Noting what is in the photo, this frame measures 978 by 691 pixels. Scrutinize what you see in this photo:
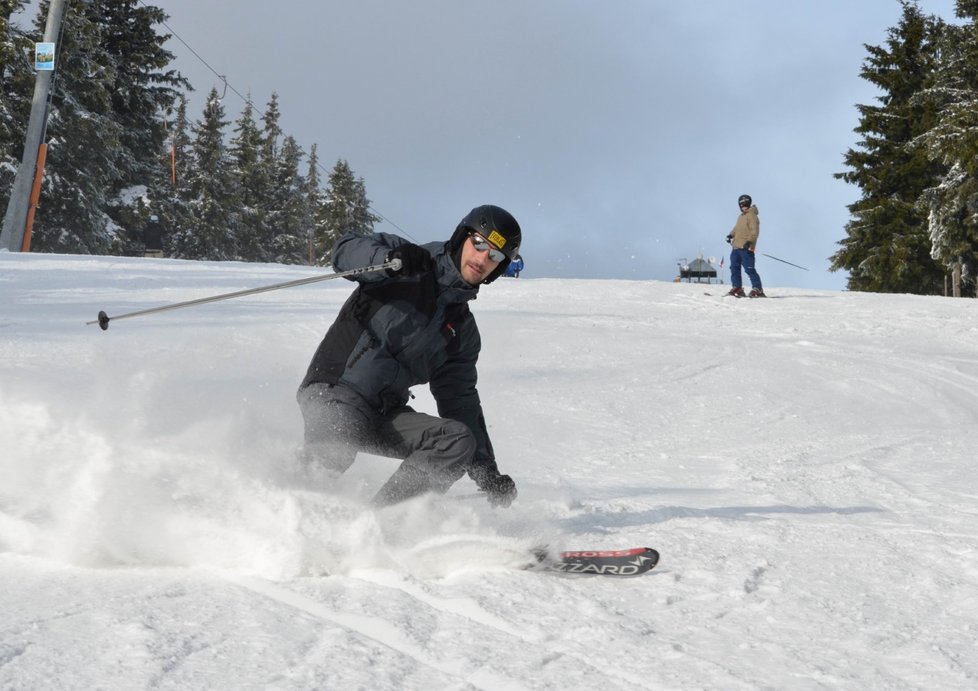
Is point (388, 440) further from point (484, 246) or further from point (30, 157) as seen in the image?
point (30, 157)

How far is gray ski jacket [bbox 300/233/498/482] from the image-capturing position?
3766 mm

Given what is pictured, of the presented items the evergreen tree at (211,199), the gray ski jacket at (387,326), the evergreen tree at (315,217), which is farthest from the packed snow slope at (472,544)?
the evergreen tree at (315,217)

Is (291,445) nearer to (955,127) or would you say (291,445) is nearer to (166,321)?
(166,321)

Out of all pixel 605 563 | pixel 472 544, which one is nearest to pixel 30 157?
pixel 472 544

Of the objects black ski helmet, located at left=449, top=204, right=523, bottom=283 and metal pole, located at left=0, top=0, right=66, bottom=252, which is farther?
metal pole, located at left=0, top=0, right=66, bottom=252

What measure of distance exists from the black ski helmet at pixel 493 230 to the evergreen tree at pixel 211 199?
4423 cm

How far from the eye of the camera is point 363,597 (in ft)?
9.75

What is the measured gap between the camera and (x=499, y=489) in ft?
13.4

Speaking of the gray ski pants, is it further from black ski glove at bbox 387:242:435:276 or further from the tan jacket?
the tan jacket

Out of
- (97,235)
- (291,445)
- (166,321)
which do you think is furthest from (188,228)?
(291,445)

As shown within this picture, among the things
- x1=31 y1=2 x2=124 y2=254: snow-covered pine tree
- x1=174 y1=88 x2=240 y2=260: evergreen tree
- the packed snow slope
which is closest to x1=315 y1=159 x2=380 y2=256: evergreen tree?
x1=174 y1=88 x2=240 y2=260: evergreen tree

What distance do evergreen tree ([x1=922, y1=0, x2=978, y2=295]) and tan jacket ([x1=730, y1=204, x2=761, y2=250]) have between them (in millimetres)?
12430

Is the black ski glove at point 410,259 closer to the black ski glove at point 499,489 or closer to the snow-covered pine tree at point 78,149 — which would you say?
the black ski glove at point 499,489

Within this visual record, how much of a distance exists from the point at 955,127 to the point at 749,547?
24158 millimetres
